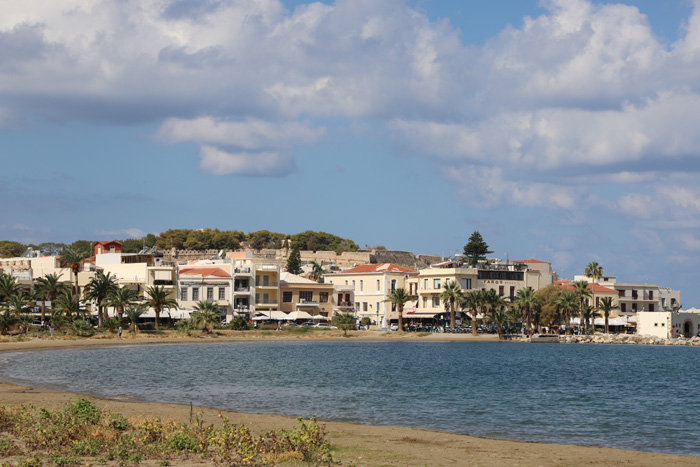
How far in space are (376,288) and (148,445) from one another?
9648 cm

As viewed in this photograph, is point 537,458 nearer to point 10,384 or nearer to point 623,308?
point 10,384

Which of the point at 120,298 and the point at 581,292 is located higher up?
the point at 581,292

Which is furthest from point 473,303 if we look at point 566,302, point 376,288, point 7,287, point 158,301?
point 7,287

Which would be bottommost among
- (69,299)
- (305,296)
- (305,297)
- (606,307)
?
(606,307)

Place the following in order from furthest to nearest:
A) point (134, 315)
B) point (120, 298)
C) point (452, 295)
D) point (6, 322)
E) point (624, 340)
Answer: point (624, 340) → point (452, 295) → point (134, 315) → point (120, 298) → point (6, 322)

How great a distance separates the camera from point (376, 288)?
11288 cm

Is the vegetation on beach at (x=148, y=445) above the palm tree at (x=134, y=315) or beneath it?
beneath

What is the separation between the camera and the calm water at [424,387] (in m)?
26.5

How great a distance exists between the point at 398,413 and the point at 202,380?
14.6 metres

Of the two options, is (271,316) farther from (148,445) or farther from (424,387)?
(148,445)

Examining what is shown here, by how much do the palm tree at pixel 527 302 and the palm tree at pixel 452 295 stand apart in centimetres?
736

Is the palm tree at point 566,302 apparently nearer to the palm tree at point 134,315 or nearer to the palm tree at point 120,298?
the palm tree at point 134,315

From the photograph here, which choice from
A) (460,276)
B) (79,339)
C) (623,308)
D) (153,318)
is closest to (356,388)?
(79,339)

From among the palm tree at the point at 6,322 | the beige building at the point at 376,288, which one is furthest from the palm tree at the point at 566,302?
the palm tree at the point at 6,322
